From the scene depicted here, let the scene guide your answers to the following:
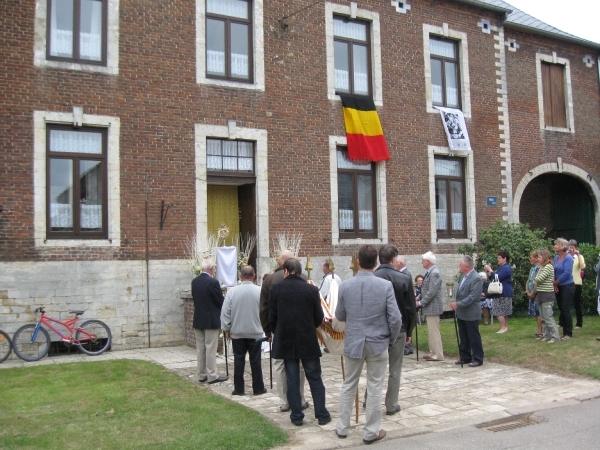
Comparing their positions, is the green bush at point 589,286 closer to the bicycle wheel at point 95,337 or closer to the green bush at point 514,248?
the green bush at point 514,248

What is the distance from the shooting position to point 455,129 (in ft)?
59.9

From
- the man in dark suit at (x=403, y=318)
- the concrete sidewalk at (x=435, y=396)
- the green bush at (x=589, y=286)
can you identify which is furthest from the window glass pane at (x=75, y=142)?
the green bush at (x=589, y=286)

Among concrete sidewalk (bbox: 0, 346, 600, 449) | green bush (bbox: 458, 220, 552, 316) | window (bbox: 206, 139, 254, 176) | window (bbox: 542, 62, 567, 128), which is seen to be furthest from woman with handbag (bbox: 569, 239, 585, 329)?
window (bbox: 542, 62, 567, 128)

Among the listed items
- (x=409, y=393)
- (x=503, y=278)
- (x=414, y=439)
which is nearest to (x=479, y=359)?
(x=409, y=393)

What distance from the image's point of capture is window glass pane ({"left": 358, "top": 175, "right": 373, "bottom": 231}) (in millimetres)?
16766

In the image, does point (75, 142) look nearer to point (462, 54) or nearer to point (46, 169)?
point (46, 169)

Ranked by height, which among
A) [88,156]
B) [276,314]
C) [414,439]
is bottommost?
[414,439]

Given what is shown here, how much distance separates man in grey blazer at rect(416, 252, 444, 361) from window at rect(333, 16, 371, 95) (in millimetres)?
7032

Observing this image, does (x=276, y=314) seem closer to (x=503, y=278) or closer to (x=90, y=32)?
(x=503, y=278)

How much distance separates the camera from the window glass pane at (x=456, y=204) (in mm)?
18406

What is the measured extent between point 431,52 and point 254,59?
→ 5728 mm

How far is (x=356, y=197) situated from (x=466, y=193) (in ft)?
12.4

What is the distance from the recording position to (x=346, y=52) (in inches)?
667

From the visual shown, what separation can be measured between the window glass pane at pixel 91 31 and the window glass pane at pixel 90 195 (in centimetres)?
223
